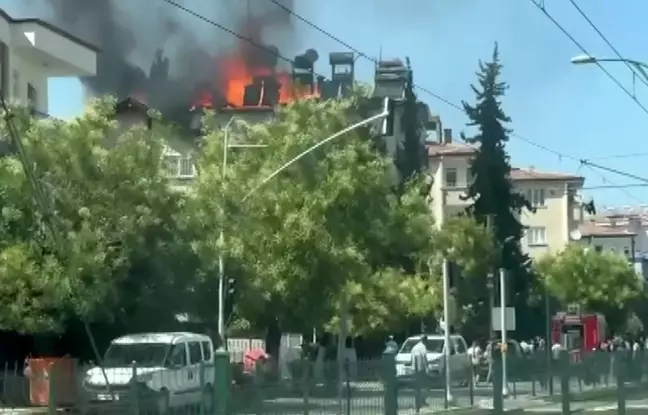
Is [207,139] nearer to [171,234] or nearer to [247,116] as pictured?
[171,234]

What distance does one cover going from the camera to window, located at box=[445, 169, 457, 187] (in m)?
91.4

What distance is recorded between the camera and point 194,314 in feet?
118

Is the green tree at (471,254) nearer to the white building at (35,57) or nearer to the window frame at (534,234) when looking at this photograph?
the white building at (35,57)

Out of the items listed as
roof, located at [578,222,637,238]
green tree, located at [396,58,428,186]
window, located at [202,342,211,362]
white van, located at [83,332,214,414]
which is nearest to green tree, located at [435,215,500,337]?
green tree, located at [396,58,428,186]

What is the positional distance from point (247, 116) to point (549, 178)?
26273mm

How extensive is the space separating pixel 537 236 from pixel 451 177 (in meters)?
→ 11.3

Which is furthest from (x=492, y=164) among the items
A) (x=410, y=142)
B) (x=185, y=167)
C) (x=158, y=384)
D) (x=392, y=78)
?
(x=158, y=384)

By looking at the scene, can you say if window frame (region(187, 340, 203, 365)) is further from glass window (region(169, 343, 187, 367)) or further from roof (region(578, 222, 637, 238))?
roof (region(578, 222, 637, 238))

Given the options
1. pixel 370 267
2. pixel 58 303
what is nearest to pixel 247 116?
pixel 370 267

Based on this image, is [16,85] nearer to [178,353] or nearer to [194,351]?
[194,351]

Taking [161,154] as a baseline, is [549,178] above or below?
above

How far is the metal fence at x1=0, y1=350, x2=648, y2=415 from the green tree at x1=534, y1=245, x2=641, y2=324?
57912mm

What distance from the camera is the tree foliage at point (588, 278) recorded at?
271 feet

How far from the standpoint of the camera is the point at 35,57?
48.8m
